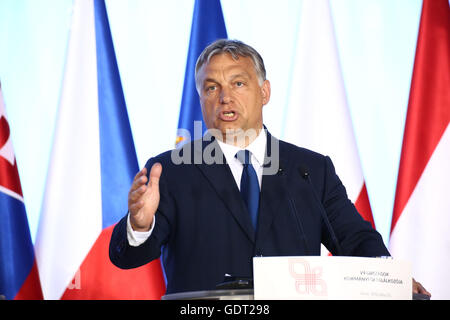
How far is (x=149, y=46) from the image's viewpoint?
3.69 m

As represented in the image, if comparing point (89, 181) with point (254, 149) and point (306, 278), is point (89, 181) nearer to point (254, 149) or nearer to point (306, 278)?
point (254, 149)

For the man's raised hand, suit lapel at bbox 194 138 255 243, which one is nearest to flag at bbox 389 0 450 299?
suit lapel at bbox 194 138 255 243

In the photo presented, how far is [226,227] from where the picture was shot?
231 cm

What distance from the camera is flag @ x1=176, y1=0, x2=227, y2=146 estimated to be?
3.44 m

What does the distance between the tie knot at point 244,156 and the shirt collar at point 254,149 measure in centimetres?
4

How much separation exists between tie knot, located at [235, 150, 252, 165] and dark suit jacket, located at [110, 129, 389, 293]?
0.09 meters

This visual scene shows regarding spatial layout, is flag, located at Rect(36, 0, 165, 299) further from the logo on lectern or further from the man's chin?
the logo on lectern

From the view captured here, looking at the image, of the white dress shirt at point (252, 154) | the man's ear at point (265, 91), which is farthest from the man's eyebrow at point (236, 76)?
the white dress shirt at point (252, 154)

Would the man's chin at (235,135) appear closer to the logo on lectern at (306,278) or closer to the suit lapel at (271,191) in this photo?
the suit lapel at (271,191)

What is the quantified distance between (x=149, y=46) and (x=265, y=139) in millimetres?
1408

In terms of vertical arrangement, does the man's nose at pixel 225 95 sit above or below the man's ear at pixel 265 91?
below

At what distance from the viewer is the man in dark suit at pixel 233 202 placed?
2.25 m

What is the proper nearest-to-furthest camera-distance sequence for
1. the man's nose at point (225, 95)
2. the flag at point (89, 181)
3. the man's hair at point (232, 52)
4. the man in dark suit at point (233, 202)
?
the man in dark suit at point (233, 202) → the man's nose at point (225, 95) → the man's hair at point (232, 52) → the flag at point (89, 181)
